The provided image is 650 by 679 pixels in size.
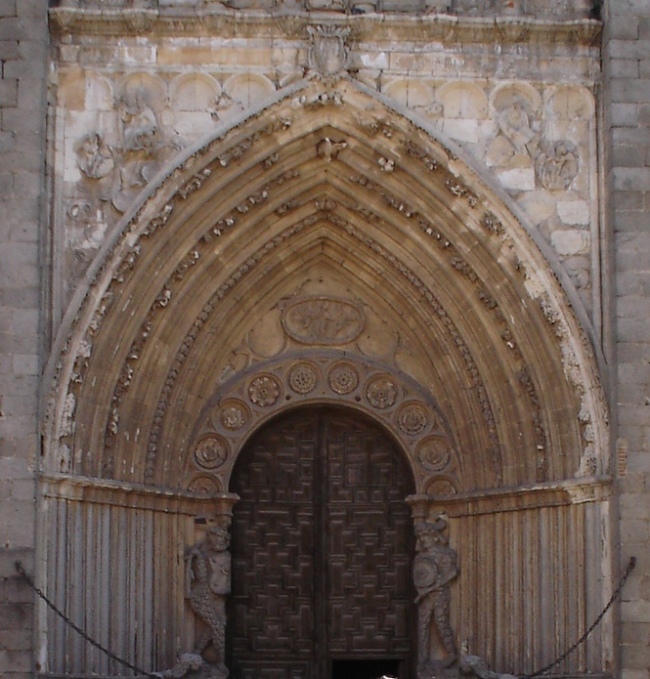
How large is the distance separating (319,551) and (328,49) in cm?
428

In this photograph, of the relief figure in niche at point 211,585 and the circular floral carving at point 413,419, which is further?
the circular floral carving at point 413,419

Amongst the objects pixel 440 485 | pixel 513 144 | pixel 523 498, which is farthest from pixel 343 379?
pixel 513 144

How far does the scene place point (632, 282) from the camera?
13312 millimetres

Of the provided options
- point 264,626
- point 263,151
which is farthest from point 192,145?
point 264,626

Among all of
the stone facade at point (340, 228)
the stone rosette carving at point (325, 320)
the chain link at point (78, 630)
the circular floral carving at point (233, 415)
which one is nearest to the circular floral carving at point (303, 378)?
the stone rosette carving at point (325, 320)

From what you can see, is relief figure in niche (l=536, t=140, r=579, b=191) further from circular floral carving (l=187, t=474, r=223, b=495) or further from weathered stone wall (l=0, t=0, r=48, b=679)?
weathered stone wall (l=0, t=0, r=48, b=679)

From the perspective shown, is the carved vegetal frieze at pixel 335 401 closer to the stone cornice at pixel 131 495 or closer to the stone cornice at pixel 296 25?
the stone cornice at pixel 131 495

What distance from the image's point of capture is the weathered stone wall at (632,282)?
12945mm

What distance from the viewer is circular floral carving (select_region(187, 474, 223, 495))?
575 inches

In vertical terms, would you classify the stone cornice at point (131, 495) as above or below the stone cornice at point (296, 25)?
below

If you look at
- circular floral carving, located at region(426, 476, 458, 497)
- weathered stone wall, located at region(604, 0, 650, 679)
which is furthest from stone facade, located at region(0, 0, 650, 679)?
circular floral carving, located at region(426, 476, 458, 497)

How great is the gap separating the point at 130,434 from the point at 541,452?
3289 mm

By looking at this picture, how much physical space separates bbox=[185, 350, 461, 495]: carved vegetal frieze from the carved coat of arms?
8.57 feet

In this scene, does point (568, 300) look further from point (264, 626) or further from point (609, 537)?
point (264, 626)
